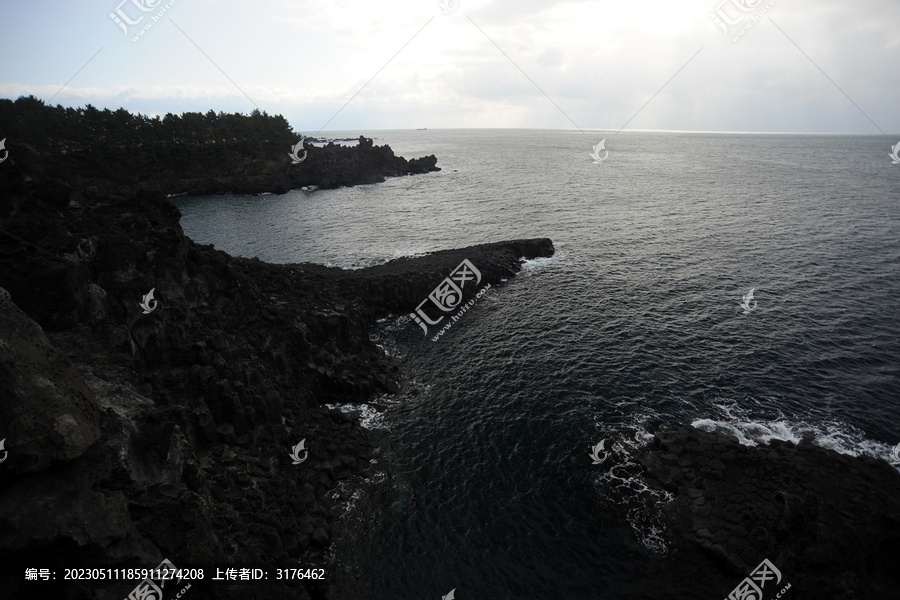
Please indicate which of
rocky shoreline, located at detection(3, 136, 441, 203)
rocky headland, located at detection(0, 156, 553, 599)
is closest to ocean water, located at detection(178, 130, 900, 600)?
rocky headland, located at detection(0, 156, 553, 599)

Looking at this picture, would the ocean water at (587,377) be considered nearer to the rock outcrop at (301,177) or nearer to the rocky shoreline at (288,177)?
the rocky shoreline at (288,177)

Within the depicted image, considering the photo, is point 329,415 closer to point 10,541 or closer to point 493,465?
point 493,465

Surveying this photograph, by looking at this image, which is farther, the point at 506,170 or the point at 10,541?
the point at 506,170

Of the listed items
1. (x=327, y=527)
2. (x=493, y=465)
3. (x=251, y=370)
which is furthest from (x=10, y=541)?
(x=493, y=465)

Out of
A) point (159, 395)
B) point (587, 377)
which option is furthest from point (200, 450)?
point (587, 377)

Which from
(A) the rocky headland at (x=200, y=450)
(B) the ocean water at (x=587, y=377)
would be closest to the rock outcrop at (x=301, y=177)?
(B) the ocean water at (x=587, y=377)

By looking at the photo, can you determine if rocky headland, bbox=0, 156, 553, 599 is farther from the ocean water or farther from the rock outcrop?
the rock outcrop

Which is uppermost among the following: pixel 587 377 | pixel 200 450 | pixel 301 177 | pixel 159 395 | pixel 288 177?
pixel 301 177

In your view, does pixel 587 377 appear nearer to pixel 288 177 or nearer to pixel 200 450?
pixel 200 450
